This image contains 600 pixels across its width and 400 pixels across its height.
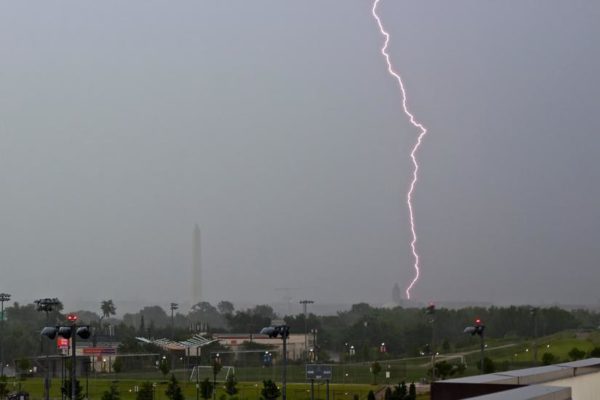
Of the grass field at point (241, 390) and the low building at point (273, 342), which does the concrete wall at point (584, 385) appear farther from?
the low building at point (273, 342)

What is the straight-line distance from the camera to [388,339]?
19962 cm

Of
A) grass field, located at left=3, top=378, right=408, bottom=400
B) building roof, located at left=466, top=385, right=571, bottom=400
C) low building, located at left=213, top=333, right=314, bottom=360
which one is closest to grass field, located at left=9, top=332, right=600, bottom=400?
grass field, located at left=3, top=378, right=408, bottom=400

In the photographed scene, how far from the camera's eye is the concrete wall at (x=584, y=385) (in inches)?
1080

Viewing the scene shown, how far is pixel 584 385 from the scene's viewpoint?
2920 centimetres

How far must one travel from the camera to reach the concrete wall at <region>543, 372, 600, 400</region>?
27436 millimetres

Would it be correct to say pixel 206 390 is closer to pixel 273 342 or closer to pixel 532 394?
pixel 532 394

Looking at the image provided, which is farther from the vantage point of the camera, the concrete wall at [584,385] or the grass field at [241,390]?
the grass field at [241,390]

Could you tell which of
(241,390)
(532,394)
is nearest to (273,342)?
(241,390)

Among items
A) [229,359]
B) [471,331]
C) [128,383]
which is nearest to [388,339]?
[229,359]

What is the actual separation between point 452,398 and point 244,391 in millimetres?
66799

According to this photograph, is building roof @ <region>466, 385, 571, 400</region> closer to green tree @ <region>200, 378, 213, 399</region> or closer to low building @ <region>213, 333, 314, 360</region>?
green tree @ <region>200, 378, 213, 399</region>

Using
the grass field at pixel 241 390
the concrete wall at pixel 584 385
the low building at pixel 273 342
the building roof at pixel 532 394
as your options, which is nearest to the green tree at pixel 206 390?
the grass field at pixel 241 390

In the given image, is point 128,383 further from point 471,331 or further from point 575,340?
point 575,340

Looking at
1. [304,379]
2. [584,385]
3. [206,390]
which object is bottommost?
[304,379]
